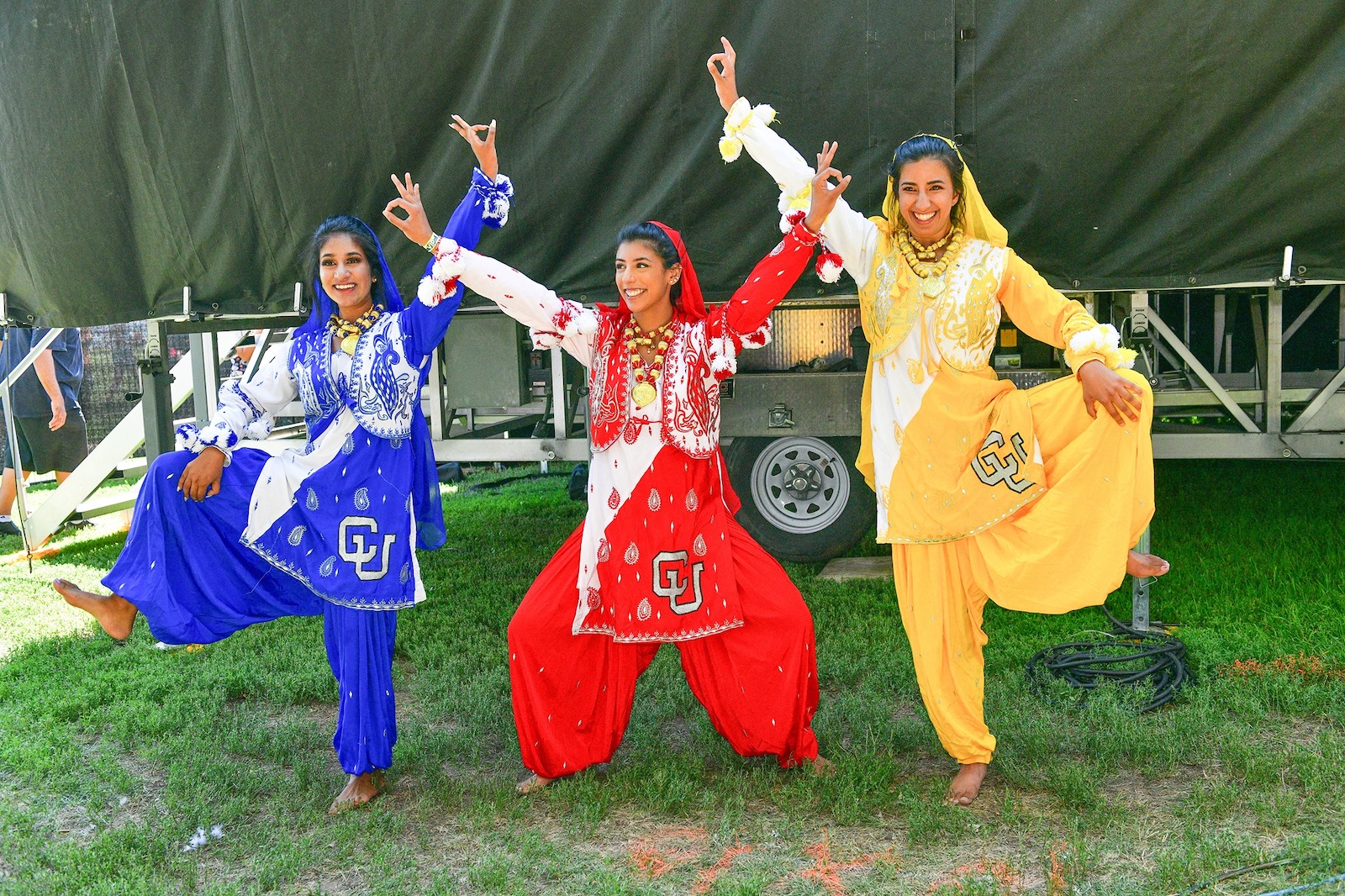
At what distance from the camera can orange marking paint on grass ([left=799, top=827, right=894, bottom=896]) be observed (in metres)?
2.70

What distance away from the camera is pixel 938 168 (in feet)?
9.86

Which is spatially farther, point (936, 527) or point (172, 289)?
point (172, 289)

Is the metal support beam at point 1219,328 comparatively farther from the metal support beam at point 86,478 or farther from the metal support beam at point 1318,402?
the metal support beam at point 86,478

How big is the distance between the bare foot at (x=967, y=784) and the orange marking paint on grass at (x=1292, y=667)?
1325 millimetres

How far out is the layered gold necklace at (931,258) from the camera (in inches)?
120

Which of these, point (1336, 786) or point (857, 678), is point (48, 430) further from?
point (1336, 786)

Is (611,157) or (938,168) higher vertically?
(611,157)

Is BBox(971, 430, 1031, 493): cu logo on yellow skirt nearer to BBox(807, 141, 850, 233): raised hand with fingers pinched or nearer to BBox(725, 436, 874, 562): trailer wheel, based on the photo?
BBox(807, 141, 850, 233): raised hand with fingers pinched

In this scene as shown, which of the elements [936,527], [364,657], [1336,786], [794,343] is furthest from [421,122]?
[1336,786]

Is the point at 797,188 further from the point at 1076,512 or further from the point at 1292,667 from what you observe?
the point at 1292,667

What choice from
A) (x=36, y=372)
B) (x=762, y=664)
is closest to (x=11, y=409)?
(x=36, y=372)

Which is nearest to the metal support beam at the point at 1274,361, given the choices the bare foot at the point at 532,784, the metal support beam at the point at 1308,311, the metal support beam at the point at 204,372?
the metal support beam at the point at 1308,311

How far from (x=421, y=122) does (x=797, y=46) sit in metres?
1.50

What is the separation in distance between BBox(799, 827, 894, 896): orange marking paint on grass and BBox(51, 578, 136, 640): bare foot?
6.38 ft
